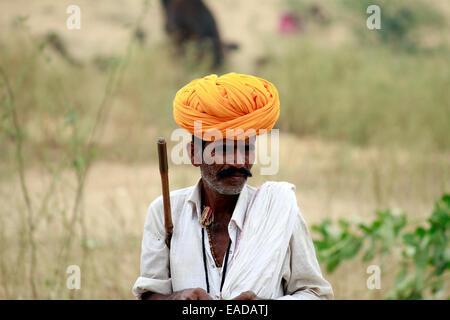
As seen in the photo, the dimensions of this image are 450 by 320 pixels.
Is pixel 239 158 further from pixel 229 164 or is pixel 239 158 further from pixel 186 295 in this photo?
pixel 186 295

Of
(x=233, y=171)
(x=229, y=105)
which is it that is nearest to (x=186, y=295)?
(x=233, y=171)

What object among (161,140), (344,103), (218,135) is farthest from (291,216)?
(344,103)

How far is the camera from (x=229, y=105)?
204 cm

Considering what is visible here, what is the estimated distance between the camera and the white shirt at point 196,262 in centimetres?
201

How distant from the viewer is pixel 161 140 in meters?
1.94

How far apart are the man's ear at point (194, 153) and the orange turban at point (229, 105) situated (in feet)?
0.23

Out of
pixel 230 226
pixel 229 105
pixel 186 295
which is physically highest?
pixel 229 105

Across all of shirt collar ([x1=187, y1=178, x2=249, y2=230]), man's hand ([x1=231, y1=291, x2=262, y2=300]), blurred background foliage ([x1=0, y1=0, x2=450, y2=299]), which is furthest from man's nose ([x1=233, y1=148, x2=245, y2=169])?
blurred background foliage ([x1=0, y1=0, x2=450, y2=299])

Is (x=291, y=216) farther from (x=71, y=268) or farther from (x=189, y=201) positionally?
(x=71, y=268)

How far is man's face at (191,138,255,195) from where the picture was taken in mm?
2016

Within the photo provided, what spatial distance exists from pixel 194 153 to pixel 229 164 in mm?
189

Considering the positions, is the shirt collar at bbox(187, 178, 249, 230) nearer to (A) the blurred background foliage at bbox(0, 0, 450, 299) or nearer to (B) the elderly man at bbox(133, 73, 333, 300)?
(B) the elderly man at bbox(133, 73, 333, 300)
